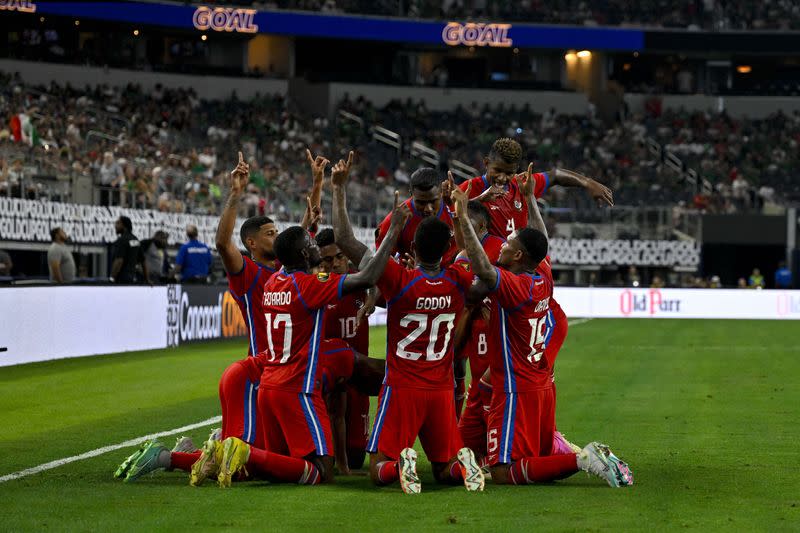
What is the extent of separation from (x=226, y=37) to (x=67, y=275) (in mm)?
41250

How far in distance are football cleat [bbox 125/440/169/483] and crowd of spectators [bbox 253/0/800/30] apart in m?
57.7

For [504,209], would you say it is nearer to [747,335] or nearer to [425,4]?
[747,335]

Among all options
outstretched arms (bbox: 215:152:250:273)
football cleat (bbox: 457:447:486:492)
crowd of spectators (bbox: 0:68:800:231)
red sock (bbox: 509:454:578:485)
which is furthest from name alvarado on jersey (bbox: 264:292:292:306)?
crowd of spectators (bbox: 0:68:800:231)

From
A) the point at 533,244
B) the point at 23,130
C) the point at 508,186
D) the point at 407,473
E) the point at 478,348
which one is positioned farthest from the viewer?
the point at 23,130

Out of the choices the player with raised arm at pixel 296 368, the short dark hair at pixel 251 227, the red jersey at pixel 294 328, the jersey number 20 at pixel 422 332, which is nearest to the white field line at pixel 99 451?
the player with raised arm at pixel 296 368

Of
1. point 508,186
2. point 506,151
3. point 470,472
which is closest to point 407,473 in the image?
point 470,472

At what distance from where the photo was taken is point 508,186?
36.6 ft

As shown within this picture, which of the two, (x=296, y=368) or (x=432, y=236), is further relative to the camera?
(x=296, y=368)

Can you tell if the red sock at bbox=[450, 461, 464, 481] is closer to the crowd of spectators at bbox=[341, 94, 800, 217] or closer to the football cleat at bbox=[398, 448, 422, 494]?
the football cleat at bbox=[398, 448, 422, 494]

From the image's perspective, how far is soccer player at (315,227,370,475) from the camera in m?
10.5

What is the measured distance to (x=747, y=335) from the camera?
32.4m

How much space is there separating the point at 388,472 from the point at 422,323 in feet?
3.49

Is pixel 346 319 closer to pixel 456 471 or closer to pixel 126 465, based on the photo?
pixel 456 471

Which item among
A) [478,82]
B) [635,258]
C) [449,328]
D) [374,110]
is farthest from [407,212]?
[478,82]
